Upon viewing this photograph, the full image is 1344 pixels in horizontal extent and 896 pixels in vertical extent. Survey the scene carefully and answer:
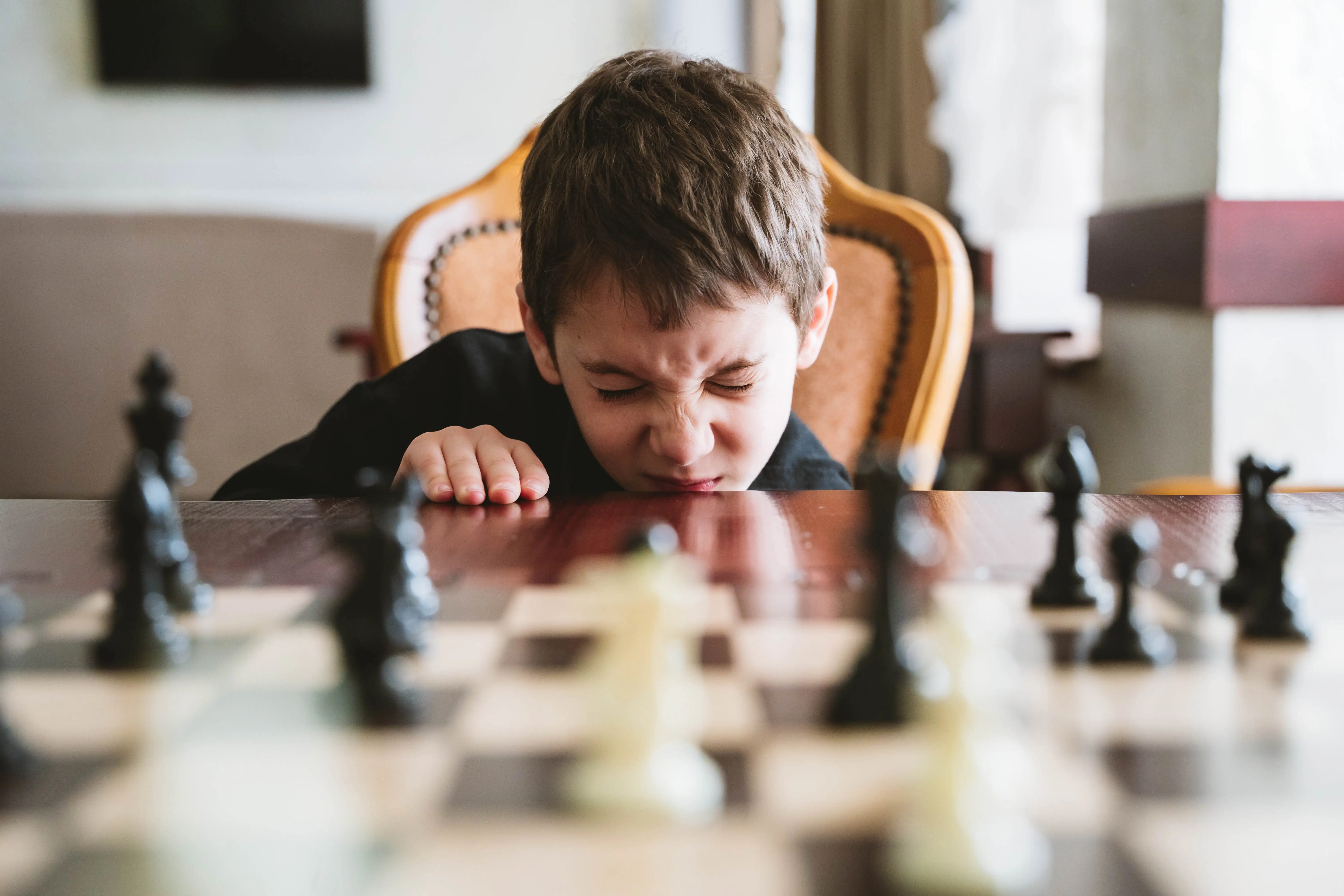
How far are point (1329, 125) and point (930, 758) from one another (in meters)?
1.96

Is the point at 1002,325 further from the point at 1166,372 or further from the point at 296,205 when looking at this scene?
the point at 296,205

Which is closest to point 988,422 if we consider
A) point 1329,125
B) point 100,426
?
point 1329,125

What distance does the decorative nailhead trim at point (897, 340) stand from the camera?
1645 mm

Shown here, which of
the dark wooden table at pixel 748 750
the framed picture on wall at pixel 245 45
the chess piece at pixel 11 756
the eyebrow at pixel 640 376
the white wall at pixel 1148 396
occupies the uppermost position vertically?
the framed picture on wall at pixel 245 45

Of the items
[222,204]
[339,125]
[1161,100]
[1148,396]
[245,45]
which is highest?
[245,45]

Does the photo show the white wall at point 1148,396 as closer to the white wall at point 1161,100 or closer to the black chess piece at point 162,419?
the white wall at point 1161,100

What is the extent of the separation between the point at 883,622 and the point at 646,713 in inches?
4.9

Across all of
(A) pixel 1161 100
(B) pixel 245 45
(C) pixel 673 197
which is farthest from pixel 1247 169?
(B) pixel 245 45

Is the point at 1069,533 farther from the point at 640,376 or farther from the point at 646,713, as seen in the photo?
the point at 640,376

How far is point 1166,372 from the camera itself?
7.25 feet

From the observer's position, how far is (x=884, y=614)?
47 cm

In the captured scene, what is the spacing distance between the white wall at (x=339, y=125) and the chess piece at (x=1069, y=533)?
3452 mm

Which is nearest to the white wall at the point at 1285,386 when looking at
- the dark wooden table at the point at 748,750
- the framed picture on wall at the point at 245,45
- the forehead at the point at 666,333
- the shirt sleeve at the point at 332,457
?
the forehead at the point at 666,333

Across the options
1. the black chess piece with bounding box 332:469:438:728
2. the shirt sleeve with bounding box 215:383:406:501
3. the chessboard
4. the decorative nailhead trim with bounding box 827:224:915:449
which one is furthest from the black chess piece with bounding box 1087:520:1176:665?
the decorative nailhead trim with bounding box 827:224:915:449
